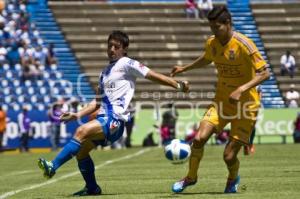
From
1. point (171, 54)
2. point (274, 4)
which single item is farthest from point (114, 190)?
point (274, 4)

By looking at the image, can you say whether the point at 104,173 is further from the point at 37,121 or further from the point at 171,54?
the point at 171,54

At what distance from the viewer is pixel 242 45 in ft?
38.4

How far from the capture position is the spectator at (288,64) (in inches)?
1599

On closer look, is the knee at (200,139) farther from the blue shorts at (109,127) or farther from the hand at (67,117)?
the hand at (67,117)

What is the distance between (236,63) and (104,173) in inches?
276

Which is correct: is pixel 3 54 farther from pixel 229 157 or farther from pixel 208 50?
pixel 229 157

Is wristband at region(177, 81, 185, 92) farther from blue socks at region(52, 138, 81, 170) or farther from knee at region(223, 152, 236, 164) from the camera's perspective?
blue socks at region(52, 138, 81, 170)

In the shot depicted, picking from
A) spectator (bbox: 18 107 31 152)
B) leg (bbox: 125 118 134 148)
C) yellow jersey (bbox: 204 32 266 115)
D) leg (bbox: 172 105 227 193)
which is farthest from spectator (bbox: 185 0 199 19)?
leg (bbox: 172 105 227 193)

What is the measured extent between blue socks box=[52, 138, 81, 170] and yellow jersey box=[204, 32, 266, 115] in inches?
76.4

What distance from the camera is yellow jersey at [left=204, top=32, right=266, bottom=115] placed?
1168 cm

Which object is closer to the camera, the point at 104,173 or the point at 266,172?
the point at 266,172

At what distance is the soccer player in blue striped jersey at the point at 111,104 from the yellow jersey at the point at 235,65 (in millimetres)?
661

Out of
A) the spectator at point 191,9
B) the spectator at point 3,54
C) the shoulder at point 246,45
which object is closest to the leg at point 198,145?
the shoulder at point 246,45

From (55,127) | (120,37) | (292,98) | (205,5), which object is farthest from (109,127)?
(205,5)
